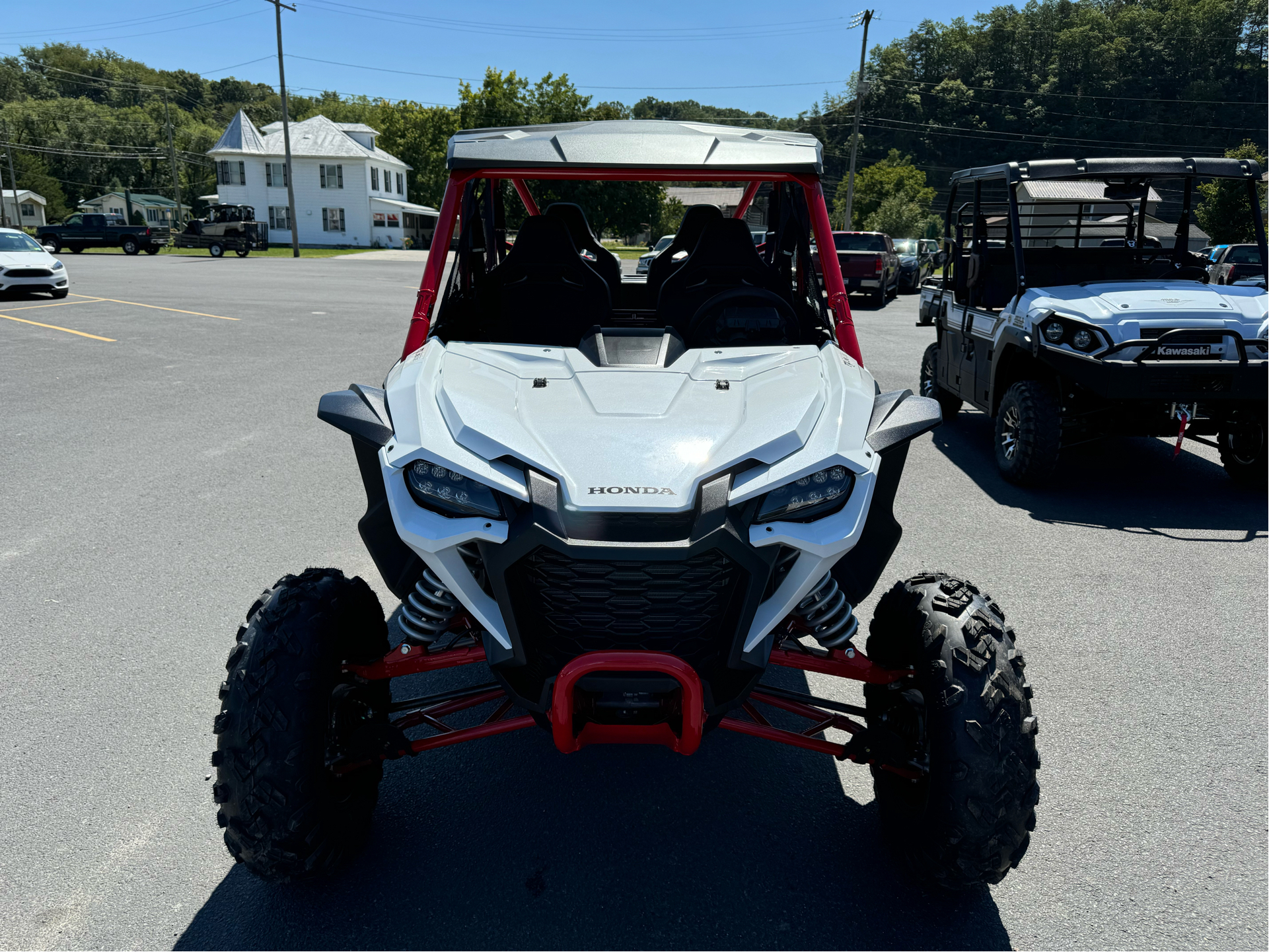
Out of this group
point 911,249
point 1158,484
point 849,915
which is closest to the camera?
point 849,915

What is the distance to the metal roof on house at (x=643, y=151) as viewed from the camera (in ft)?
10.6

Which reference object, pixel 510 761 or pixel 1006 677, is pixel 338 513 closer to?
pixel 510 761

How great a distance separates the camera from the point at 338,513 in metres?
5.84

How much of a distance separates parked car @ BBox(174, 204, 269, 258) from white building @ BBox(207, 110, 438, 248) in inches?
753

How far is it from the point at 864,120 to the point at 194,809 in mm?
106781

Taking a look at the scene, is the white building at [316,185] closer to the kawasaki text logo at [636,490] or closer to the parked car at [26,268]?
the parked car at [26,268]

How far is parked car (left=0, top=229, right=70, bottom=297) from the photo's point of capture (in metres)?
18.5

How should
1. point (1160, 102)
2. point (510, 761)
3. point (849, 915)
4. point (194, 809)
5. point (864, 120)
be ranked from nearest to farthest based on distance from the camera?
point (849, 915) < point (194, 809) < point (510, 761) < point (1160, 102) < point (864, 120)

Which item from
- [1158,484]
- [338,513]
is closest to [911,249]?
[1158,484]

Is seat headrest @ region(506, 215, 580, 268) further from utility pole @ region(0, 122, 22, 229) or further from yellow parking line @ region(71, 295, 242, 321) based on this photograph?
utility pole @ region(0, 122, 22, 229)

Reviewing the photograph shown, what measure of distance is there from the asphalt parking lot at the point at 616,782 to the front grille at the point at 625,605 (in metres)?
0.81

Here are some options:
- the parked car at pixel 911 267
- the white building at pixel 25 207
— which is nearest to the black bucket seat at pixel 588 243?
the parked car at pixel 911 267

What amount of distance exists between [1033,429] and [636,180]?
14.2 ft

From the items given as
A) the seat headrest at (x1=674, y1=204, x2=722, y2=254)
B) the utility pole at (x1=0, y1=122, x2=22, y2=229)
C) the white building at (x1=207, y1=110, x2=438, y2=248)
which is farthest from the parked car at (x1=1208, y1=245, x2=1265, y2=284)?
the utility pole at (x1=0, y1=122, x2=22, y2=229)
